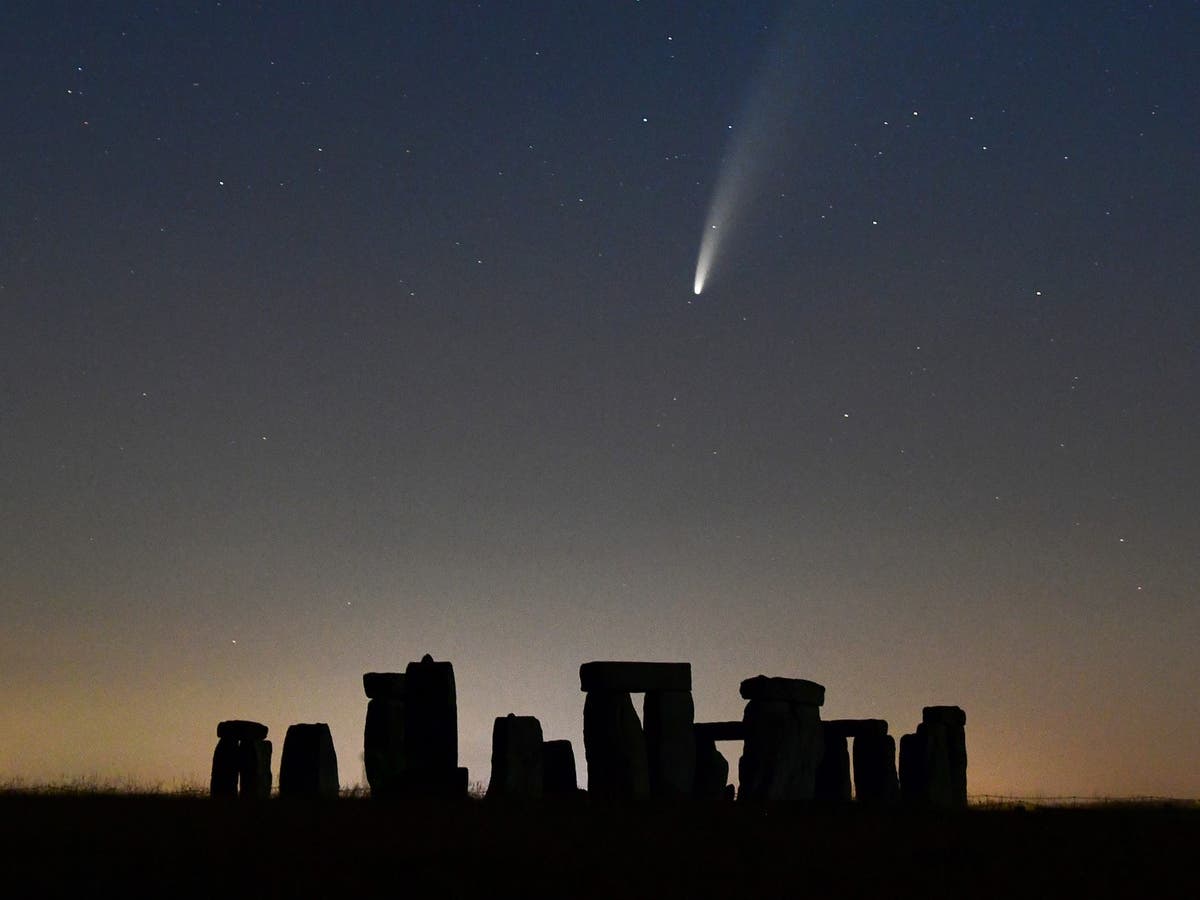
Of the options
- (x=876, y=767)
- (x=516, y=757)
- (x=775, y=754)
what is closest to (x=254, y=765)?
(x=516, y=757)

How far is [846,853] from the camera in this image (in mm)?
14648

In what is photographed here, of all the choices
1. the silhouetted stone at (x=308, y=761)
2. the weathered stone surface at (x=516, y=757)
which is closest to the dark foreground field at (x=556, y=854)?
the weathered stone surface at (x=516, y=757)

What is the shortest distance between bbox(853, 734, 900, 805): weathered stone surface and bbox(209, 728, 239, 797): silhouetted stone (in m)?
9.79

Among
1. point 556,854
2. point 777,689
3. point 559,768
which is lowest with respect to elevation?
point 556,854

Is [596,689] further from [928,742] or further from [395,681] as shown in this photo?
[928,742]

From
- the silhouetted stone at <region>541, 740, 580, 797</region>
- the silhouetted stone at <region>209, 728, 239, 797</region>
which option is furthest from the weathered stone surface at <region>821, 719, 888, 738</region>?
the silhouetted stone at <region>209, 728, 239, 797</region>

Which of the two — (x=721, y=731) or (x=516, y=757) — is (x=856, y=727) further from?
(x=516, y=757)

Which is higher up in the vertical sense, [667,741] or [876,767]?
[667,741]

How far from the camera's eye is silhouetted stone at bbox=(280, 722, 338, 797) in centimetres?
2350

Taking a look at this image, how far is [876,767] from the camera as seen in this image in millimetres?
26406

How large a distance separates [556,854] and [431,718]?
8024 mm

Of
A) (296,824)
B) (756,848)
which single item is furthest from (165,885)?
(756,848)

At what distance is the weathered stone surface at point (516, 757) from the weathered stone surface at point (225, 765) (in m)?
5.47

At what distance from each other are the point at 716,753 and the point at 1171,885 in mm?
13450
